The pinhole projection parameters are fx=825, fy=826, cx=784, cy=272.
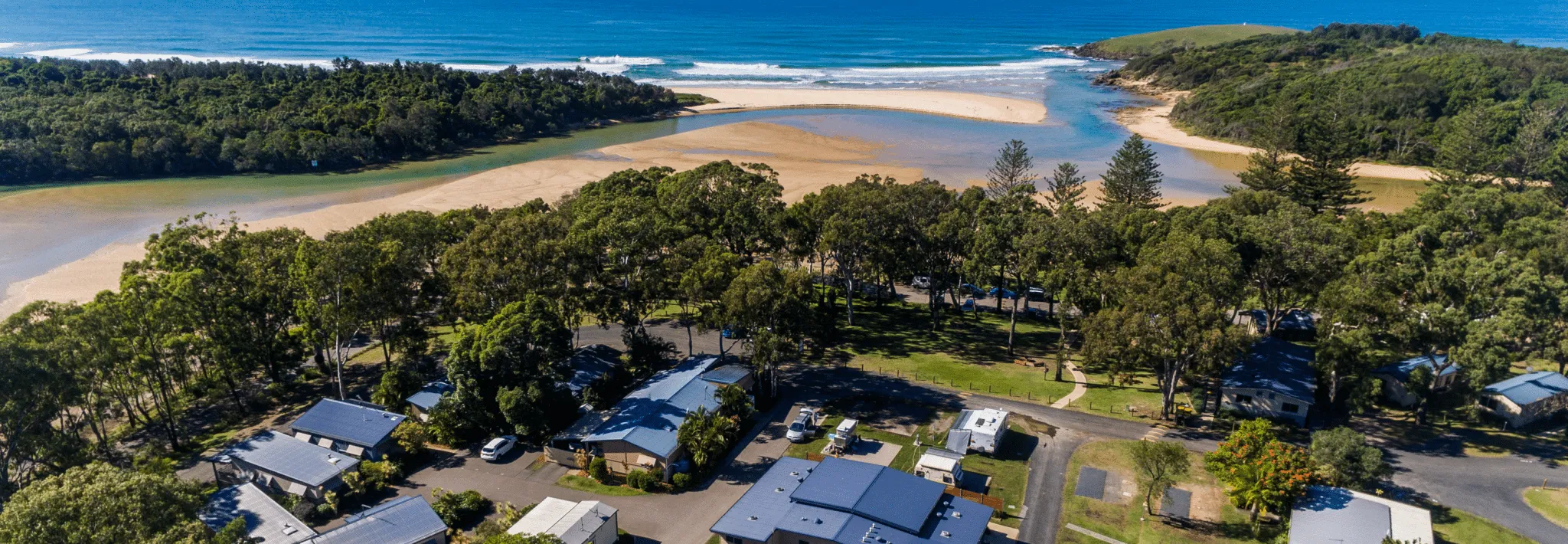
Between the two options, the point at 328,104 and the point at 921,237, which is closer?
the point at 921,237

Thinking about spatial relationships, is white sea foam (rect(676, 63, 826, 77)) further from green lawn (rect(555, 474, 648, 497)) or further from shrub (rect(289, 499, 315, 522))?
shrub (rect(289, 499, 315, 522))

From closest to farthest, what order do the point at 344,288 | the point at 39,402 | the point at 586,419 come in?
the point at 39,402
the point at 586,419
the point at 344,288

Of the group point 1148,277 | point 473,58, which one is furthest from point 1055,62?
point 1148,277

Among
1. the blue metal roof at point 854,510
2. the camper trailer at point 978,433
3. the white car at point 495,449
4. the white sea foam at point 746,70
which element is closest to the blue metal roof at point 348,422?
the white car at point 495,449

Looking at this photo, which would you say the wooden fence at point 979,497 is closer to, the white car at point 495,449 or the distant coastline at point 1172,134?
the white car at point 495,449

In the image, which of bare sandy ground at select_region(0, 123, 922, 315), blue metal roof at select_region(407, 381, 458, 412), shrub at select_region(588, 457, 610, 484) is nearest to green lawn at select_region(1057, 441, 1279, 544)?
shrub at select_region(588, 457, 610, 484)

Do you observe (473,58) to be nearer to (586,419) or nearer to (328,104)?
(328,104)

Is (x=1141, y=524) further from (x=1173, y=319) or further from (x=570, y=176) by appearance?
(x=570, y=176)

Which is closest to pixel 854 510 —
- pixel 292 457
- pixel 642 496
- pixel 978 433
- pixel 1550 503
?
pixel 642 496
